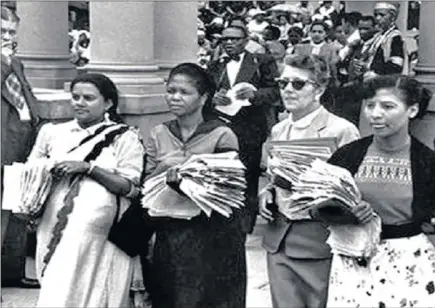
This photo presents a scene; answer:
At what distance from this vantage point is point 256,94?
Result: 7.66 metres

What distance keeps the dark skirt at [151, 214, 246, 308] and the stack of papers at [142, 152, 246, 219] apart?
0.08 meters

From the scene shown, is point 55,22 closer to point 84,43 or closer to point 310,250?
point 84,43

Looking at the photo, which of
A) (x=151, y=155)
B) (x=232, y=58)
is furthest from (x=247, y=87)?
(x=151, y=155)

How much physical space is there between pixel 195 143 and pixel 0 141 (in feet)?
5.79

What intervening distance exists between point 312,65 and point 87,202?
4.58 ft

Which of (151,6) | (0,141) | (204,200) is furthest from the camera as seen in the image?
(151,6)

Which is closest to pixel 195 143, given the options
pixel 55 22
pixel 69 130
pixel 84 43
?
pixel 69 130

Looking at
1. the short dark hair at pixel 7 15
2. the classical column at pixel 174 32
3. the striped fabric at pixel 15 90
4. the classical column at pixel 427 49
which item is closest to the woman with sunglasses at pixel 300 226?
the striped fabric at pixel 15 90

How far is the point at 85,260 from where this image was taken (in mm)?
4906

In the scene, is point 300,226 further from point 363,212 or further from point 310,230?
point 363,212

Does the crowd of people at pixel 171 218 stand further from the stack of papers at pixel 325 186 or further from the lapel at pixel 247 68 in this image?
the lapel at pixel 247 68

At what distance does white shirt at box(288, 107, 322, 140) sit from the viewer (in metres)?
4.91

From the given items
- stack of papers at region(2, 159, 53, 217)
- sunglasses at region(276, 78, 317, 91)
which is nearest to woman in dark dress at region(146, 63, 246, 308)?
sunglasses at region(276, 78, 317, 91)

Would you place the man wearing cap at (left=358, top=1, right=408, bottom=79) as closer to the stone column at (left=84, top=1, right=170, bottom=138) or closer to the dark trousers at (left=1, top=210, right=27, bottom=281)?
the stone column at (left=84, top=1, right=170, bottom=138)
